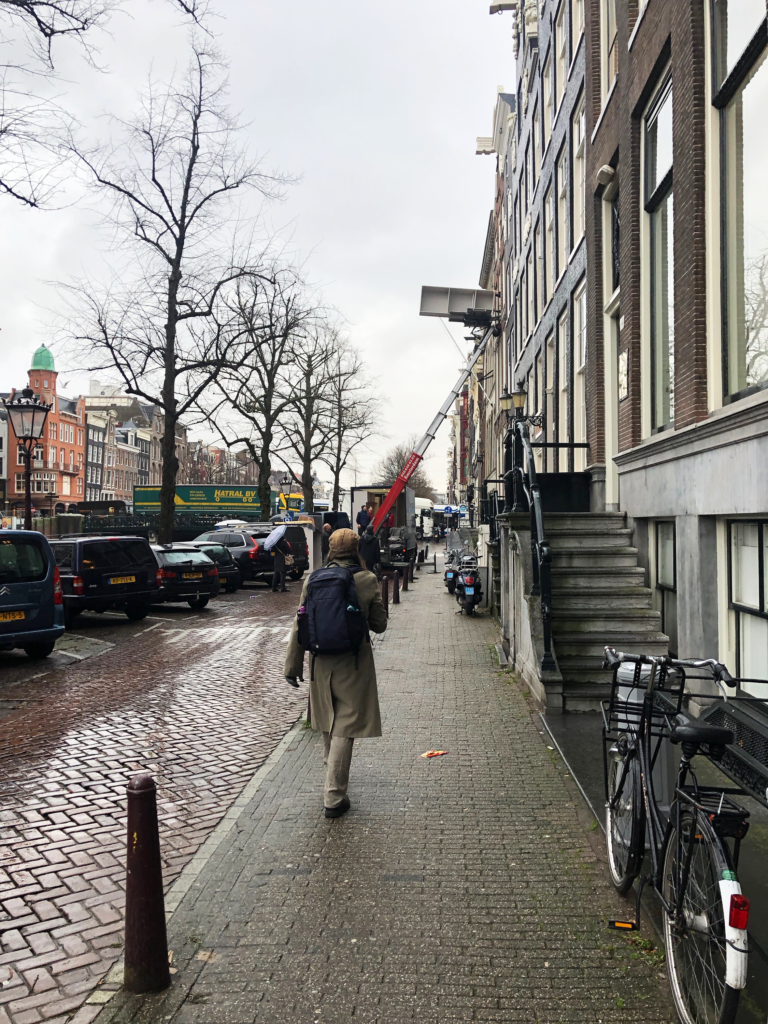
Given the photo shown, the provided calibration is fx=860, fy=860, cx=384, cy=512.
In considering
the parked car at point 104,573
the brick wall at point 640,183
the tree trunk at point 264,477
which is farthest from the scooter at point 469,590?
the tree trunk at point 264,477

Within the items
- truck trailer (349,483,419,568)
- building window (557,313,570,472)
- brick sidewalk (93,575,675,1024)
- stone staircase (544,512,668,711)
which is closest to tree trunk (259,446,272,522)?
truck trailer (349,483,419,568)

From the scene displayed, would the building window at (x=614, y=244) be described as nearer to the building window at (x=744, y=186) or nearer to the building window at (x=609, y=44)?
the building window at (x=609, y=44)

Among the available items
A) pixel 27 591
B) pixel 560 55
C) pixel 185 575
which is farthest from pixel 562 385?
pixel 27 591

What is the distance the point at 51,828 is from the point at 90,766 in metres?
1.45

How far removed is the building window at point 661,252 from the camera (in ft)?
29.6

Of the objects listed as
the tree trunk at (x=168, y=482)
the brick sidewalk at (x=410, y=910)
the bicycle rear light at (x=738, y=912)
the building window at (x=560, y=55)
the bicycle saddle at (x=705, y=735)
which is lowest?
the brick sidewalk at (x=410, y=910)

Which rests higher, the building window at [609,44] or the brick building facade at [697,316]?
the building window at [609,44]

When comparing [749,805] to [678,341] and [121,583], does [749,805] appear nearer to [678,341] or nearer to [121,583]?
[678,341]

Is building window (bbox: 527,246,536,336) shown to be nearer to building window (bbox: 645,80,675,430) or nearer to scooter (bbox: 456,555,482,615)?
scooter (bbox: 456,555,482,615)

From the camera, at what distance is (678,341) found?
8.16 m

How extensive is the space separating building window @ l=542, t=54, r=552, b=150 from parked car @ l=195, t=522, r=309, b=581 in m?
13.0

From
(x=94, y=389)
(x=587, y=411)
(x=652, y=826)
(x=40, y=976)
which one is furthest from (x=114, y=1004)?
(x=94, y=389)

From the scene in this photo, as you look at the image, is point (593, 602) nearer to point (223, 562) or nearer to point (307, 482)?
point (223, 562)

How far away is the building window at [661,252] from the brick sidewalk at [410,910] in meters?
4.66
